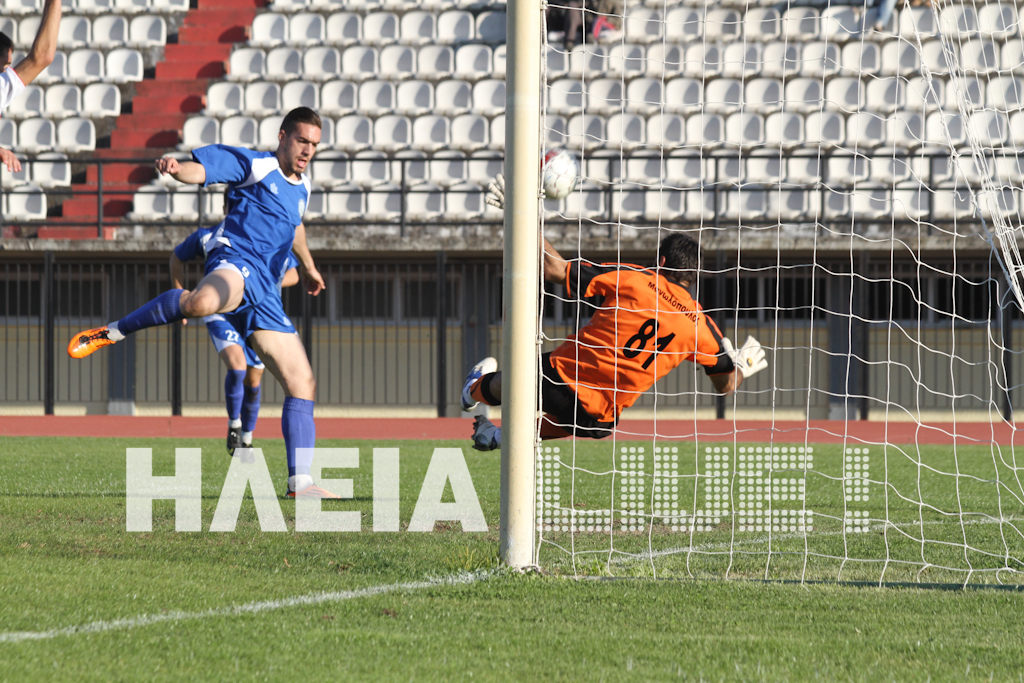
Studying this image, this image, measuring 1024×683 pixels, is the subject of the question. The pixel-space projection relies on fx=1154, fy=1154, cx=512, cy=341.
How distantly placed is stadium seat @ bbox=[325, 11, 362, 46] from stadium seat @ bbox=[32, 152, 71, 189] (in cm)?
480

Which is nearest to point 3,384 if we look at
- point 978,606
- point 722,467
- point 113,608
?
point 722,467

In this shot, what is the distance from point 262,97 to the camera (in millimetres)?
18812

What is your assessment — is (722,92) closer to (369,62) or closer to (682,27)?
(682,27)

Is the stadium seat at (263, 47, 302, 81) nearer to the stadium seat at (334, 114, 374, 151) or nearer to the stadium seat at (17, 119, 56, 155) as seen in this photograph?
the stadium seat at (334, 114, 374, 151)

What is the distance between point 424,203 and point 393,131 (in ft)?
5.59

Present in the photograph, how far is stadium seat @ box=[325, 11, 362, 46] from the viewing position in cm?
1959

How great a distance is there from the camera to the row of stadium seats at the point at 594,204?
16.3 m

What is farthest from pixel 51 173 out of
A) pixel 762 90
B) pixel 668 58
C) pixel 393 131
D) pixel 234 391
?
pixel 234 391

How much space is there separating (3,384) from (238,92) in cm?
593

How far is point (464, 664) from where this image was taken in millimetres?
3020

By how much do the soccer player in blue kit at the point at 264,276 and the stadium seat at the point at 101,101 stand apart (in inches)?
537

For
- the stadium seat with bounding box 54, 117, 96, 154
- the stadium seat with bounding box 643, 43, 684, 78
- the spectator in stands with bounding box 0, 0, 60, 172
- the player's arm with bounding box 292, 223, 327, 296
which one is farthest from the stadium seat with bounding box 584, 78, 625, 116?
the spectator in stands with bounding box 0, 0, 60, 172

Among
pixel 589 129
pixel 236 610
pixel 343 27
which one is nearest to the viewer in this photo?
pixel 236 610

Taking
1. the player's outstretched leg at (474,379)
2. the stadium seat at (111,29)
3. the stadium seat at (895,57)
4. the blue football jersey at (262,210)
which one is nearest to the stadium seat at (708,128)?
the stadium seat at (895,57)
